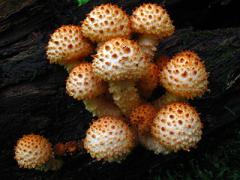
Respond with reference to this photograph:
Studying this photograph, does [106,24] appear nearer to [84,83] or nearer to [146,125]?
[84,83]

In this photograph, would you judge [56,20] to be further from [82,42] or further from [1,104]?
[1,104]

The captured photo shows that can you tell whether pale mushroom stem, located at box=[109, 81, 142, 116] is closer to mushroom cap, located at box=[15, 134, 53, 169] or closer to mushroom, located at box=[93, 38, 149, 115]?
mushroom, located at box=[93, 38, 149, 115]

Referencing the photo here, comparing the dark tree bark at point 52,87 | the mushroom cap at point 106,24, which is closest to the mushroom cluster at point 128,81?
the mushroom cap at point 106,24

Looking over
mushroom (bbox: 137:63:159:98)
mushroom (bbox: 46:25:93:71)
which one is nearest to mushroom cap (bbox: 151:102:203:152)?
mushroom (bbox: 137:63:159:98)

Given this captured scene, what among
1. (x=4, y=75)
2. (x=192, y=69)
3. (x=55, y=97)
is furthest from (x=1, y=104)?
(x=192, y=69)

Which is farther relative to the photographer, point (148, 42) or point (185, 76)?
point (148, 42)

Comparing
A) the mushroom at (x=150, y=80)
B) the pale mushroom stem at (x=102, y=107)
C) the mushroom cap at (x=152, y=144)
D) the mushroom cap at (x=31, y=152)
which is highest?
the mushroom at (x=150, y=80)

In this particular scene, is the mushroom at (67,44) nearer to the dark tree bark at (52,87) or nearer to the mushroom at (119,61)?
the mushroom at (119,61)

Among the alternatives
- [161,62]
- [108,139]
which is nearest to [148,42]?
[161,62]
